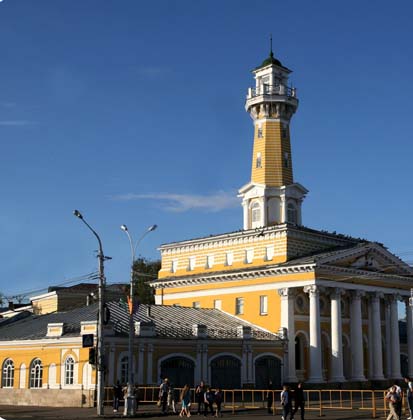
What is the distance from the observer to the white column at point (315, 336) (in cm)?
5491

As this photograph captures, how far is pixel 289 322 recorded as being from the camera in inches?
2211

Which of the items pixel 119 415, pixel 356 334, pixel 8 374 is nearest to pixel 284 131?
pixel 356 334

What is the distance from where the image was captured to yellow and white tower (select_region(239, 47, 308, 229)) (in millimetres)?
63875

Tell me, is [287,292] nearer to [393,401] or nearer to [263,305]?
[263,305]

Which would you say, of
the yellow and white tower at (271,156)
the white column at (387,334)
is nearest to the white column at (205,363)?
the yellow and white tower at (271,156)

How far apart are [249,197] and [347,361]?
53.5ft

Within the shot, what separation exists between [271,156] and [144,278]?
30770 millimetres

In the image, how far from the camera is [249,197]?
64812 millimetres

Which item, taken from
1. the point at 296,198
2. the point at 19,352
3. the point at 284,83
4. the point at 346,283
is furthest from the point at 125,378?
the point at 284,83

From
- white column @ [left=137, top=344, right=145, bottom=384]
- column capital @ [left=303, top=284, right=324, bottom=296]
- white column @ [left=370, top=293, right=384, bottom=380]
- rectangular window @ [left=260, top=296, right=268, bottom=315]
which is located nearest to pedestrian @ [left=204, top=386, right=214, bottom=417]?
white column @ [left=137, top=344, right=145, bottom=384]

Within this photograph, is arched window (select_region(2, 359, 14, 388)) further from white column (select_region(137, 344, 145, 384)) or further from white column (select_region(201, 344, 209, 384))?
white column (select_region(201, 344, 209, 384))

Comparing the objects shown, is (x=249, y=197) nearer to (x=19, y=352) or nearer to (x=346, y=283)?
(x=346, y=283)

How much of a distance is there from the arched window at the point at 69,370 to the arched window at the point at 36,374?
2388 mm

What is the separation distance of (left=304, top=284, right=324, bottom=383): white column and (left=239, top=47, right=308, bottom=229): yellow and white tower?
9848mm
